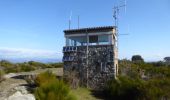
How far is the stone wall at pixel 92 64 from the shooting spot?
1892cm

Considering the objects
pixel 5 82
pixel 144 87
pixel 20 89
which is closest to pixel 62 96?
pixel 20 89

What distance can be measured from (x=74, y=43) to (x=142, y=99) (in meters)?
7.34

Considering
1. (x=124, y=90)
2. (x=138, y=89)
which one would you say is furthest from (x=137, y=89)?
(x=124, y=90)

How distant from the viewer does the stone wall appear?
1892 cm

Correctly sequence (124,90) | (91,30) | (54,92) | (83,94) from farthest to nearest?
(91,30) → (83,94) → (124,90) → (54,92)

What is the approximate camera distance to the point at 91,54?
1945 cm

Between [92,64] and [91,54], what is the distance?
0.71 m

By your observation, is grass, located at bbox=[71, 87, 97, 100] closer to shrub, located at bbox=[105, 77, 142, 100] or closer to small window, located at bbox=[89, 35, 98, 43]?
shrub, located at bbox=[105, 77, 142, 100]

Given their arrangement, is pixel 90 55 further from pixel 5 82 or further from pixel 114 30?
pixel 5 82

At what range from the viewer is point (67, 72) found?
64.8ft

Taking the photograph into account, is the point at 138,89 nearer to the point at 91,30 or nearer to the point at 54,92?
the point at 54,92

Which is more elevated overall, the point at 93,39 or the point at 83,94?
the point at 93,39

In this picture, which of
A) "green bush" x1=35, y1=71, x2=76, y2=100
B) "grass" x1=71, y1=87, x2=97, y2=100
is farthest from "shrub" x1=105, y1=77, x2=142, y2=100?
"green bush" x1=35, y1=71, x2=76, y2=100

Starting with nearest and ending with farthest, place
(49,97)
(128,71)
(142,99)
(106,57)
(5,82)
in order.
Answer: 1. (49,97)
2. (142,99)
3. (5,82)
4. (106,57)
5. (128,71)
